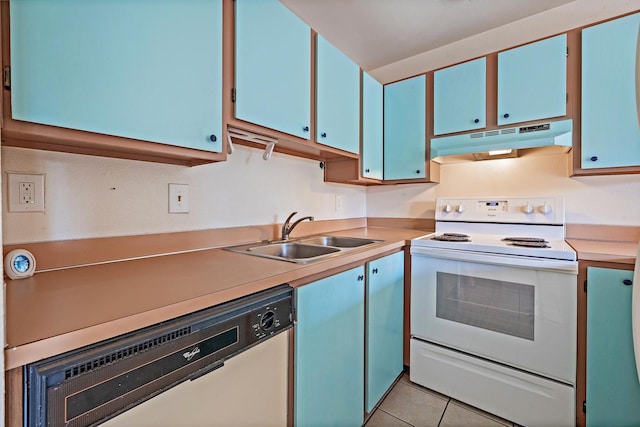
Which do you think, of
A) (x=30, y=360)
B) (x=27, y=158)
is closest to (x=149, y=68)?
(x=27, y=158)

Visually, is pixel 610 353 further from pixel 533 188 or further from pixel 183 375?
pixel 183 375

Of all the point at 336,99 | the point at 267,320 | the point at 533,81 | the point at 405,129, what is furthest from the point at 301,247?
the point at 533,81

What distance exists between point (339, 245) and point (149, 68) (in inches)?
A: 55.4

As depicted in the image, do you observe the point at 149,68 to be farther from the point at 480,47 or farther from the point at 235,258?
the point at 480,47

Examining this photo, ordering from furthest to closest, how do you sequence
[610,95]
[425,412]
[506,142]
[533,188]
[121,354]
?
[533,188], [506,142], [425,412], [610,95], [121,354]

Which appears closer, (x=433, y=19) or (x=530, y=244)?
(x=530, y=244)

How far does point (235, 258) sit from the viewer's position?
1.20 m

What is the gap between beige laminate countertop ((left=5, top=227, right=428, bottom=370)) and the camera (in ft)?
1.72

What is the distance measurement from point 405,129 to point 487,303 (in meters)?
1.32

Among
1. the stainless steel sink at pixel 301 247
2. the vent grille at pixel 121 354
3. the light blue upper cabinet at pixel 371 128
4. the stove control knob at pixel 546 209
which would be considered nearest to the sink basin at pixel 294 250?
the stainless steel sink at pixel 301 247

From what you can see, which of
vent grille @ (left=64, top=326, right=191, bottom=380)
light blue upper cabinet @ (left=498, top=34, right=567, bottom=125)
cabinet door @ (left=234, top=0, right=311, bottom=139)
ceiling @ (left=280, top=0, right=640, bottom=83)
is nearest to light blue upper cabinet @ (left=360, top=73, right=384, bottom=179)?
ceiling @ (left=280, top=0, right=640, bottom=83)

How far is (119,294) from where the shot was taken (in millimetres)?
727

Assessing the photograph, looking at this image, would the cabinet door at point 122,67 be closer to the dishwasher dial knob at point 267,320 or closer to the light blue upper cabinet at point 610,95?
the dishwasher dial knob at point 267,320

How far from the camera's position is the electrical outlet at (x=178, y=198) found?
125 cm
